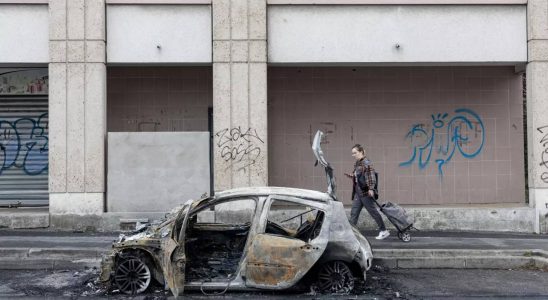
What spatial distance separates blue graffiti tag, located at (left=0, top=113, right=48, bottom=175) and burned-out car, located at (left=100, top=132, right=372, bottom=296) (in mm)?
7082

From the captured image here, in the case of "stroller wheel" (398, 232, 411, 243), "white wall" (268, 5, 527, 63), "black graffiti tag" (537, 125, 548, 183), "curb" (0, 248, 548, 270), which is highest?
"white wall" (268, 5, 527, 63)

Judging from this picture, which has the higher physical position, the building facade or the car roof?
the building facade

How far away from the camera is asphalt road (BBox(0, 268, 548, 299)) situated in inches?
268

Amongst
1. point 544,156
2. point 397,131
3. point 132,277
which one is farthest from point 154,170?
point 544,156

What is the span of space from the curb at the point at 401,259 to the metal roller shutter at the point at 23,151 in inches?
175

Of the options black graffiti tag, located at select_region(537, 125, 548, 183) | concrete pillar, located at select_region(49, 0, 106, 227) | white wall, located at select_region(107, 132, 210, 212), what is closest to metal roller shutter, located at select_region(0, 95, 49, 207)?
concrete pillar, located at select_region(49, 0, 106, 227)

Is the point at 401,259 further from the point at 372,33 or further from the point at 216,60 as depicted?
the point at 216,60

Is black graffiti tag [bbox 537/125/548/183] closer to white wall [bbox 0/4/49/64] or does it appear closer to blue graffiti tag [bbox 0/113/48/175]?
white wall [bbox 0/4/49/64]

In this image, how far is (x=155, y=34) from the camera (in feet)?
36.7

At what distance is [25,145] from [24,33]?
3007 mm

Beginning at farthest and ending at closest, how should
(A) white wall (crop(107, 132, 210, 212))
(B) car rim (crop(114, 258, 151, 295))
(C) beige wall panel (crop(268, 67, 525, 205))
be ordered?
1. (C) beige wall panel (crop(268, 67, 525, 205))
2. (A) white wall (crop(107, 132, 210, 212))
3. (B) car rim (crop(114, 258, 151, 295))

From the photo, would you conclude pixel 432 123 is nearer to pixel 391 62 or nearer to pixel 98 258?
pixel 391 62

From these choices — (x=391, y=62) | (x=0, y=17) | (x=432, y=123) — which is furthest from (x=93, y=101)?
(x=432, y=123)

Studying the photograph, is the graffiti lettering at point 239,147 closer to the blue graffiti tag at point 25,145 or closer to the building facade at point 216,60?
the building facade at point 216,60
